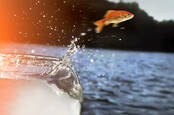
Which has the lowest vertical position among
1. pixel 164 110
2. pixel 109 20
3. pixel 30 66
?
pixel 164 110

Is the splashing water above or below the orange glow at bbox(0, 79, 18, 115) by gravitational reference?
above

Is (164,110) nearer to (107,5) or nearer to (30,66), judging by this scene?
(30,66)

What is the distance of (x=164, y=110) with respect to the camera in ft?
58.9

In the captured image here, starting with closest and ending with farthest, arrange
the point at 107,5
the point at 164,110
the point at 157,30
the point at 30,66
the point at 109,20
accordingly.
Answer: the point at 30,66 < the point at 109,20 < the point at 164,110 < the point at 107,5 < the point at 157,30

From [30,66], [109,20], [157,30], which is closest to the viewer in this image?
[30,66]

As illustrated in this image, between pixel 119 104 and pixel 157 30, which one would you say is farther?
pixel 157 30

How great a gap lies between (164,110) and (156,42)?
62.7 m

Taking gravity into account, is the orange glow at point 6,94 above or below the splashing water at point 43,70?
below

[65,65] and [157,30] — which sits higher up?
[157,30]

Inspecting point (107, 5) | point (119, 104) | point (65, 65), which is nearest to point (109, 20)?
point (65, 65)

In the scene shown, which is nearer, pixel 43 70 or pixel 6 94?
pixel 6 94

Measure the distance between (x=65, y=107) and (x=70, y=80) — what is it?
0.11 meters

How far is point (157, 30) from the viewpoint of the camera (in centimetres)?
7775

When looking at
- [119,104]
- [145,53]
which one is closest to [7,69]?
[119,104]
